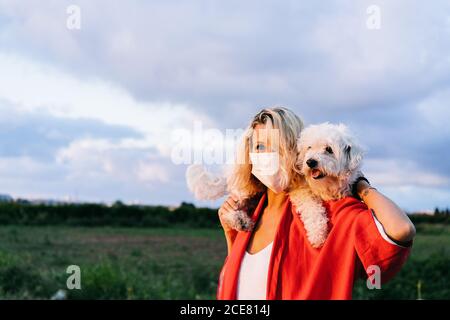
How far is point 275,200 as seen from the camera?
236cm

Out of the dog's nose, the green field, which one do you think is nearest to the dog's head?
the dog's nose

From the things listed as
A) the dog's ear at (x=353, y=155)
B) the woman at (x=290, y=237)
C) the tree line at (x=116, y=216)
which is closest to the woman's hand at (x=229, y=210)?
the woman at (x=290, y=237)

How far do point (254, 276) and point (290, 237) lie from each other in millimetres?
196

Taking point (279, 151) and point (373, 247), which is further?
point (279, 151)

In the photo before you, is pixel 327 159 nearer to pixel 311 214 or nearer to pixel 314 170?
pixel 314 170

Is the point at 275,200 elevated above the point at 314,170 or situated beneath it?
situated beneath

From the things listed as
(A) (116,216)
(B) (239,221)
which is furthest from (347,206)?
(A) (116,216)

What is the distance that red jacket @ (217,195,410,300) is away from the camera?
6.61 feet

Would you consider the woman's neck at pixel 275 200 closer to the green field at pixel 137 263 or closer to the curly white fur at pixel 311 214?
the curly white fur at pixel 311 214

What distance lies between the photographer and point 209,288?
1236 cm

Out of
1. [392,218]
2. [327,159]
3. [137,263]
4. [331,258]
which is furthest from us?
[137,263]

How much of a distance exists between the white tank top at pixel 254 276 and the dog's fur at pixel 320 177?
0.14 m

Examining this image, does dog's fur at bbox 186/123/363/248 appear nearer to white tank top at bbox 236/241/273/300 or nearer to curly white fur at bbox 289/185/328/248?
curly white fur at bbox 289/185/328/248
